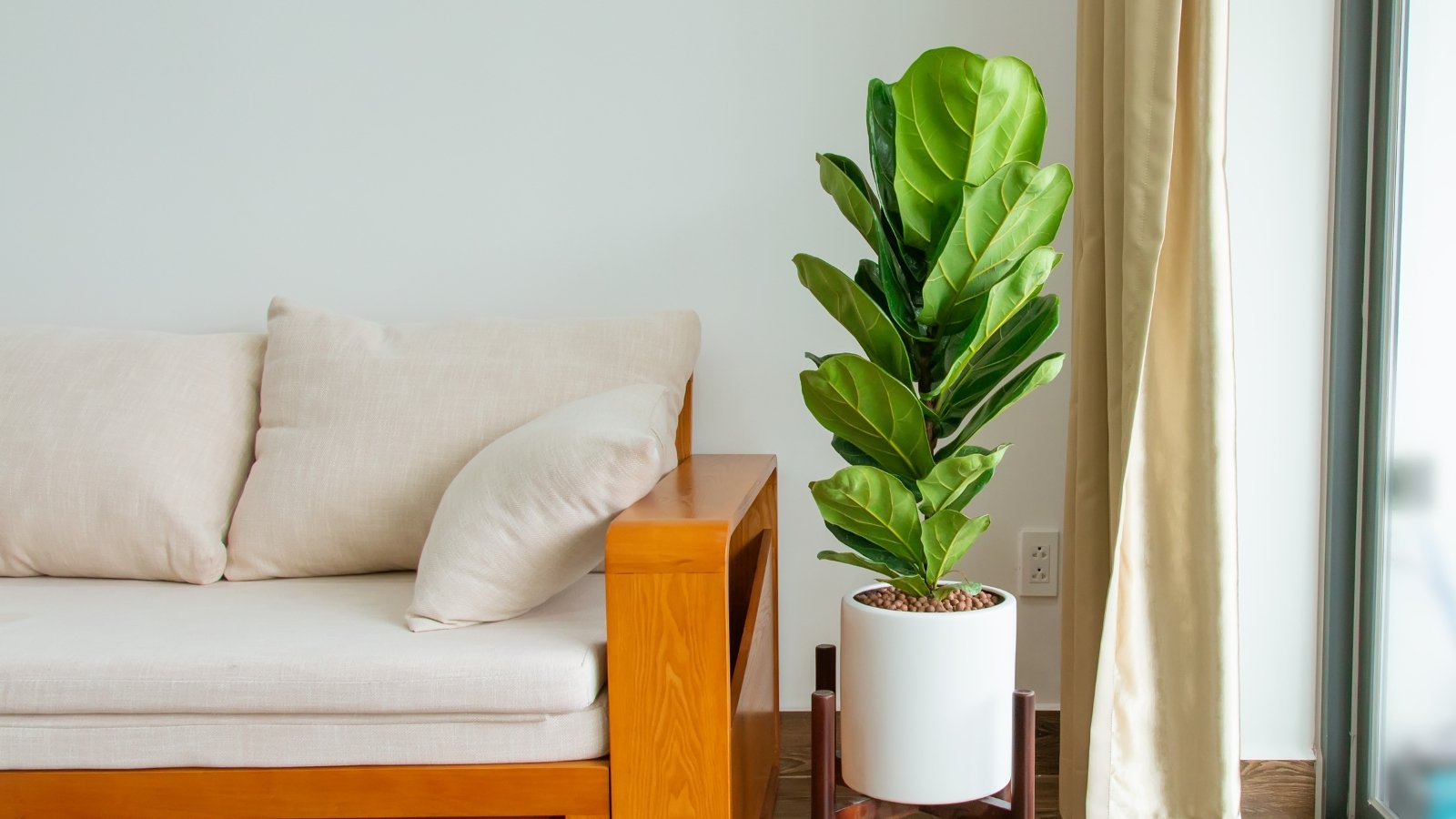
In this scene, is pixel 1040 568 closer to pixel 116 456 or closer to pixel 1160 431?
pixel 1160 431

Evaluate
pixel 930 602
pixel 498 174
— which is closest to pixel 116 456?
pixel 498 174

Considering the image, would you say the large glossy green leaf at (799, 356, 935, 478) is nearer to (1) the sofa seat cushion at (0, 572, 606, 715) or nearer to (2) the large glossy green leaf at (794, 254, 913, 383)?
(2) the large glossy green leaf at (794, 254, 913, 383)

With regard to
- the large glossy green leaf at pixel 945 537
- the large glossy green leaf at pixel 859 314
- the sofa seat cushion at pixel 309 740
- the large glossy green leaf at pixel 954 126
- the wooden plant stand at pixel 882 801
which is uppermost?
the large glossy green leaf at pixel 954 126

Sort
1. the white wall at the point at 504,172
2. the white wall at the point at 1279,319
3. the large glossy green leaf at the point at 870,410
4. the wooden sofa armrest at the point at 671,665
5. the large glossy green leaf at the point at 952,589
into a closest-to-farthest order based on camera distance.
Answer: the wooden sofa armrest at the point at 671,665 < the large glossy green leaf at the point at 870,410 < the large glossy green leaf at the point at 952,589 < the white wall at the point at 1279,319 < the white wall at the point at 504,172

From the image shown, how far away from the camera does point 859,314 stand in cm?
126

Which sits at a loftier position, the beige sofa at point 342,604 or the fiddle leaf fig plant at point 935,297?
the fiddle leaf fig plant at point 935,297

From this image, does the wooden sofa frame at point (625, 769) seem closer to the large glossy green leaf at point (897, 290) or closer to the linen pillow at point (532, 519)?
the linen pillow at point (532, 519)

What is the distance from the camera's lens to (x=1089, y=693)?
60.2 inches

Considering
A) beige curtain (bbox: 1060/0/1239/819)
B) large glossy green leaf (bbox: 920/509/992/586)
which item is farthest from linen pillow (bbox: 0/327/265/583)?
beige curtain (bbox: 1060/0/1239/819)

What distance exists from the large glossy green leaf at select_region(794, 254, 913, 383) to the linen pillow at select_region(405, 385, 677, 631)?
10.5 inches

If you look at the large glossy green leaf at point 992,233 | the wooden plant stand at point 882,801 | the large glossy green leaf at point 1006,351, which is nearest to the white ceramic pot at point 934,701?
the wooden plant stand at point 882,801

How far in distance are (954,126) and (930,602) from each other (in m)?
0.56

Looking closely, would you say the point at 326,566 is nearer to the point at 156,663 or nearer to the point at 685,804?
the point at 156,663

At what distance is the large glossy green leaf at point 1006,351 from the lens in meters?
1.29
